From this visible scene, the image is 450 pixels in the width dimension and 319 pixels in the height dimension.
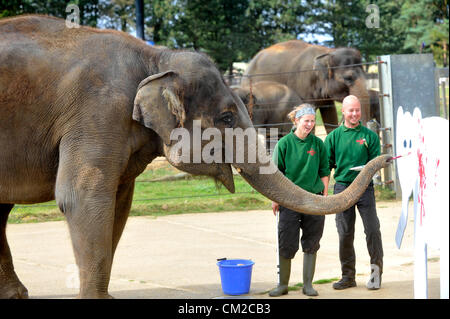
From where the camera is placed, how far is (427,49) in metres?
33.4

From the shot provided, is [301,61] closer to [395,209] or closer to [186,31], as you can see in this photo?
[395,209]

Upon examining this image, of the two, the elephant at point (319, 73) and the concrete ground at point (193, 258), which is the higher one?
the elephant at point (319, 73)

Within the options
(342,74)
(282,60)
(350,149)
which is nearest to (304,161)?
(350,149)

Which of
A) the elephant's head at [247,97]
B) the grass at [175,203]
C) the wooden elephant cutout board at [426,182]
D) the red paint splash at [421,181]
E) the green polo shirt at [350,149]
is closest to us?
the wooden elephant cutout board at [426,182]

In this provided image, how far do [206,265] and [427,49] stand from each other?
2904 centimetres

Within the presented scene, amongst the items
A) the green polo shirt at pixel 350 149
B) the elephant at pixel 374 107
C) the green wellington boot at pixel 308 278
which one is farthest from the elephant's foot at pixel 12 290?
the elephant at pixel 374 107

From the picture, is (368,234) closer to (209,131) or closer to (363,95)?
(209,131)

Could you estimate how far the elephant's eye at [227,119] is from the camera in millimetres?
5035

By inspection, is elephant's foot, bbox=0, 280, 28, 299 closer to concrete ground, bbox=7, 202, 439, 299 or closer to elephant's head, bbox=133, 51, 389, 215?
concrete ground, bbox=7, 202, 439, 299

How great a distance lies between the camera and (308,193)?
16.4 feet

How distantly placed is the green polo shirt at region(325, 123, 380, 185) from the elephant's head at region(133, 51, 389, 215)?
108 centimetres

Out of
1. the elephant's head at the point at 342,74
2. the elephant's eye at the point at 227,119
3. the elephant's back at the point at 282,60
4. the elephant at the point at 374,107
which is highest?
the elephant's back at the point at 282,60

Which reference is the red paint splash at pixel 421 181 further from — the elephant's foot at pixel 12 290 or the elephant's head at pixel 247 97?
the elephant's head at pixel 247 97
